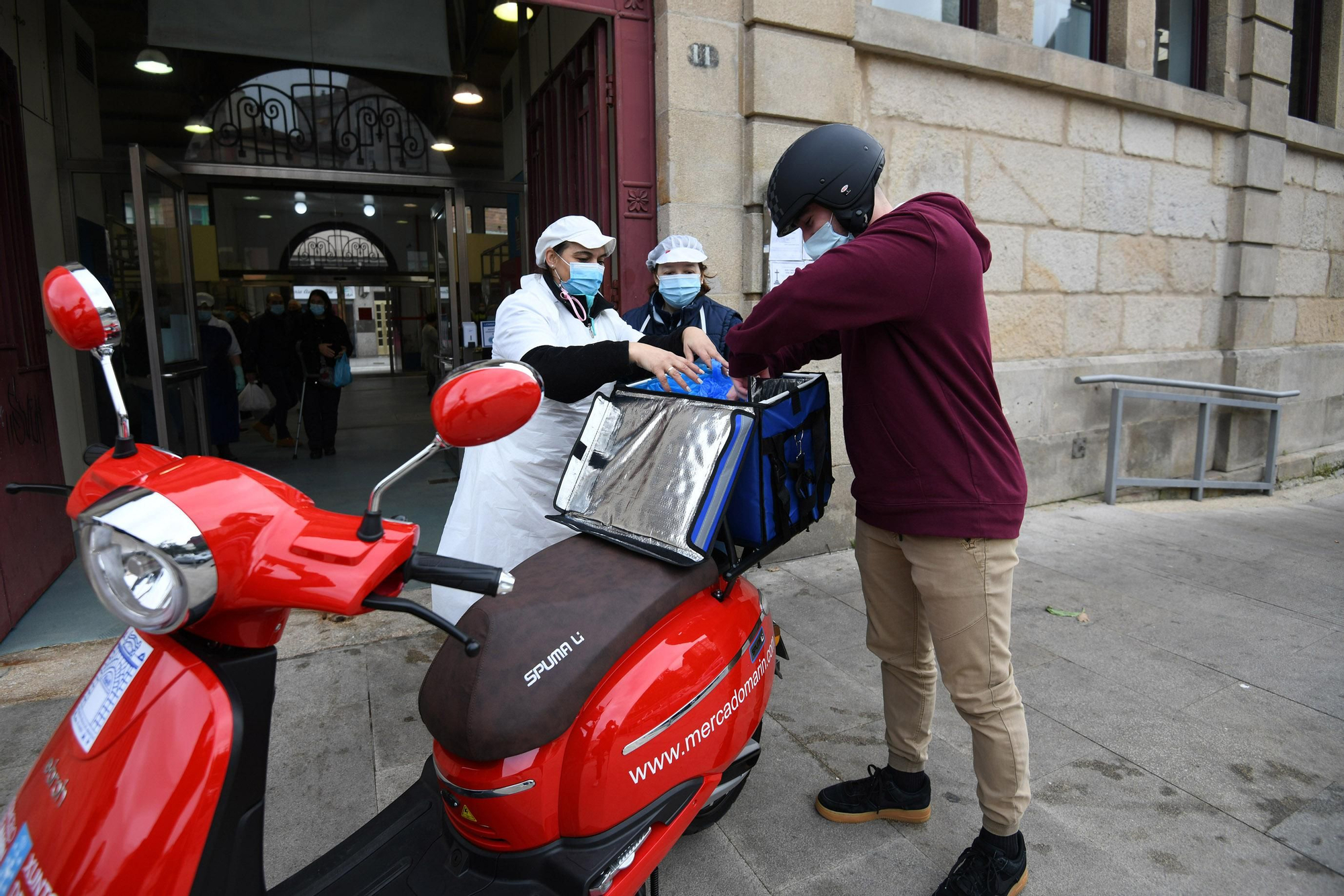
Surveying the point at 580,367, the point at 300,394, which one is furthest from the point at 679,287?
the point at 300,394

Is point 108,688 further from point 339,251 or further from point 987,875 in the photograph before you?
point 339,251

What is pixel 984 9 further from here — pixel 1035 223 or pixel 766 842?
pixel 766 842

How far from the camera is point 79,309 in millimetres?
1444

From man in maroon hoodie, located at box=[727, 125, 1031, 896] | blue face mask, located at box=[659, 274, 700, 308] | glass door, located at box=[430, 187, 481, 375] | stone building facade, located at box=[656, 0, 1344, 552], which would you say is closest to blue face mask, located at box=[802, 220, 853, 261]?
man in maroon hoodie, located at box=[727, 125, 1031, 896]

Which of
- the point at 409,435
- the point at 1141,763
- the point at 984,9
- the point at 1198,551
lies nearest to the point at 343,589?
the point at 1141,763

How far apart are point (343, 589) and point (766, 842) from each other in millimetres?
1668

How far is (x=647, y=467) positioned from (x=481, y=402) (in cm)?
85

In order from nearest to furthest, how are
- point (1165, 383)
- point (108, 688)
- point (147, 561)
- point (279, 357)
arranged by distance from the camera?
1. point (147, 561)
2. point (108, 688)
3. point (1165, 383)
4. point (279, 357)

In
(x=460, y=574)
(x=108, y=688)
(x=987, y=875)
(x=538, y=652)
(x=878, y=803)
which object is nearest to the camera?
(x=460, y=574)

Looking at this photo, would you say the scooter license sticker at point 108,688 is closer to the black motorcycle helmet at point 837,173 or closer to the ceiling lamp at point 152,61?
the black motorcycle helmet at point 837,173

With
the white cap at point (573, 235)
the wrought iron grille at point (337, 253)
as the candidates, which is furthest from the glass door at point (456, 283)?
the wrought iron grille at point (337, 253)

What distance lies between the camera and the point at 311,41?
18.6 feet

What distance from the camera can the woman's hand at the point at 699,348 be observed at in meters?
2.15

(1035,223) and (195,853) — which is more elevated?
(1035,223)
